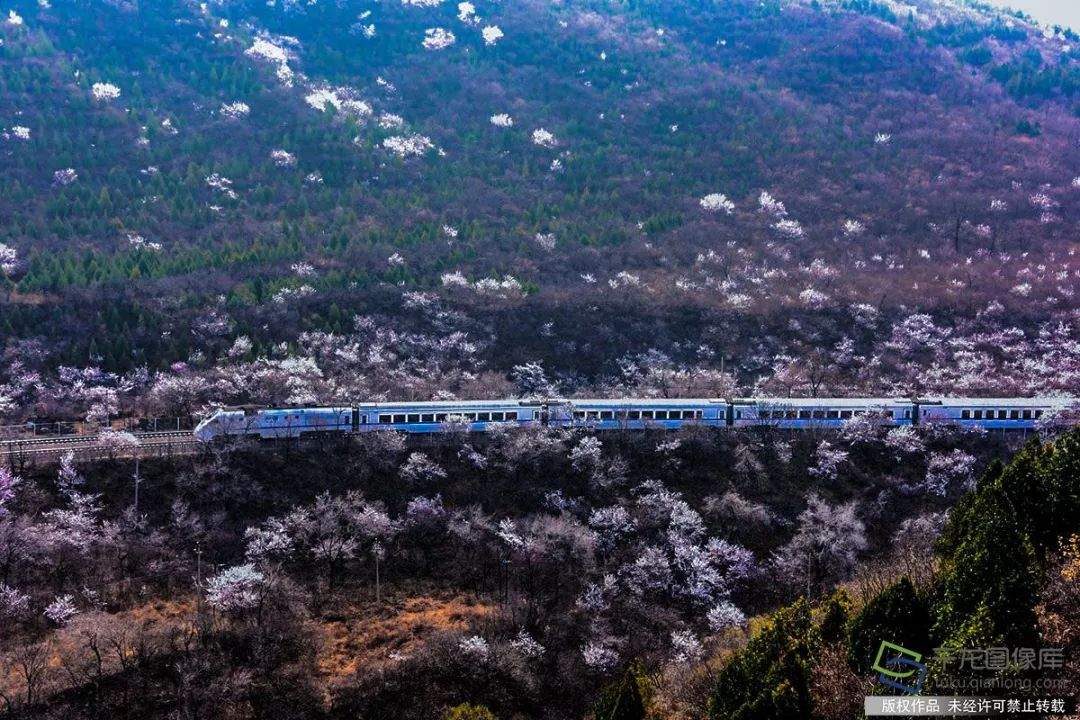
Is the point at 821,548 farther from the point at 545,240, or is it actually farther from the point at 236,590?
the point at 545,240

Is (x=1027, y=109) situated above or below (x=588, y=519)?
above

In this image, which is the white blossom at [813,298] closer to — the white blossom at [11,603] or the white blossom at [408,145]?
the white blossom at [408,145]

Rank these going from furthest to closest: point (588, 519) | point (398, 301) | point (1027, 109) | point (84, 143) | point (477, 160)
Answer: point (1027, 109)
point (477, 160)
point (84, 143)
point (398, 301)
point (588, 519)

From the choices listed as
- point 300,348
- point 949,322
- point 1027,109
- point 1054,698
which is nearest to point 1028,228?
point 949,322

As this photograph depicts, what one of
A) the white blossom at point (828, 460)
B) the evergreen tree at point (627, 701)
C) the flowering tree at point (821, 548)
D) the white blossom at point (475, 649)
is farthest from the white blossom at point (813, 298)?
the evergreen tree at point (627, 701)

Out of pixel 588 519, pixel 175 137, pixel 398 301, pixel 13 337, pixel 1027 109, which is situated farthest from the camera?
pixel 1027 109

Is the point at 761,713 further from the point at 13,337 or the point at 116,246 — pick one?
the point at 116,246

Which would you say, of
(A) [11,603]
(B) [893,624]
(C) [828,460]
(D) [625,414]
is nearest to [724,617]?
(C) [828,460]
